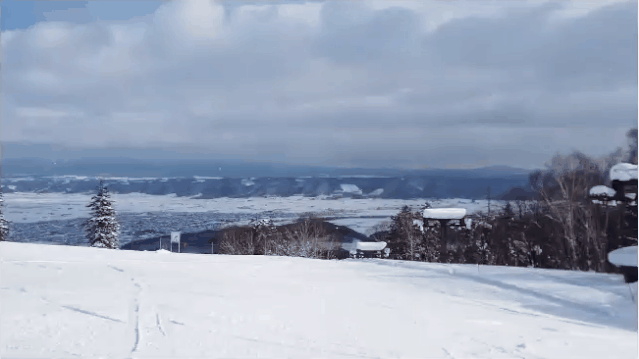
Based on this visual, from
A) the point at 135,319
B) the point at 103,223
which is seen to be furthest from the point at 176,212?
the point at 135,319

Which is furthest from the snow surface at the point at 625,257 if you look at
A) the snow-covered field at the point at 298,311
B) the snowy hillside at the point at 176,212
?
the snowy hillside at the point at 176,212

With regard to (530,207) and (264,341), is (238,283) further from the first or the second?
(530,207)

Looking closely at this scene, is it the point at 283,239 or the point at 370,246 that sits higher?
the point at 283,239

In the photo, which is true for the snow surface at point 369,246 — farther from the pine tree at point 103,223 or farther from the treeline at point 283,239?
the pine tree at point 103,223

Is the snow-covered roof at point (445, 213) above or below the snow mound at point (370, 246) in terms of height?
above

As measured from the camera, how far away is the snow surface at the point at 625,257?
26.1 feet

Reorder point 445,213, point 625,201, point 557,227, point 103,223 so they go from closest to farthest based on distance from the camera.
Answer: point 625,201
point 557,227
point 445,213
point 103,223

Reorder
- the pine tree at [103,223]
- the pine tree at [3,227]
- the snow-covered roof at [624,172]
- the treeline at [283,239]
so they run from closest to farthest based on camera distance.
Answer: the snow-covered roof at [624,172] < the treeline at [283,239] < the pine tree at [3,227] < the pine tree at [103,223]

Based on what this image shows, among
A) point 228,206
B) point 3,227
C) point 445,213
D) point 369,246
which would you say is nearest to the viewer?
point 445,213

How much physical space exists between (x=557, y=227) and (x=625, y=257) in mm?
6877

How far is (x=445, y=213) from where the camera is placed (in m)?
16.5

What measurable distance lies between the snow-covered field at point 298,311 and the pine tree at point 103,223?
52.0ft

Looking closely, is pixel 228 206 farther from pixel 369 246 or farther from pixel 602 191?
pixel 602 191

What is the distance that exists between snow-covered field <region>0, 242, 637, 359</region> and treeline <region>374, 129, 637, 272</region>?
14.5 ft
